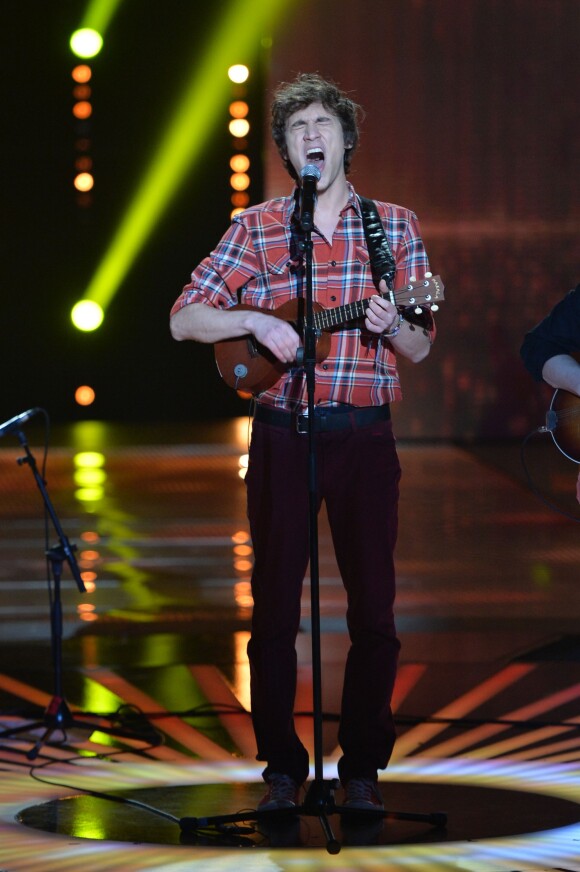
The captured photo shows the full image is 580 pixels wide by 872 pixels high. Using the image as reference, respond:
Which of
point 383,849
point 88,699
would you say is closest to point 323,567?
point 88,699

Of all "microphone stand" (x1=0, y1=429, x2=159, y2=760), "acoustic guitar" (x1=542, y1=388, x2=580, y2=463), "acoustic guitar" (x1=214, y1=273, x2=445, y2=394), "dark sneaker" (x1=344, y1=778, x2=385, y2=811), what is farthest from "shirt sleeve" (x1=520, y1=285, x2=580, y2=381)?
"microphone stand" (x1=0, y1=429, x2=159, y2=760)

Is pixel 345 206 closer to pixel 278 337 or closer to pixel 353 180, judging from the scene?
pixel 278 337

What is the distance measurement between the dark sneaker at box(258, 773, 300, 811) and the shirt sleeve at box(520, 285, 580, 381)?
41.9 inches

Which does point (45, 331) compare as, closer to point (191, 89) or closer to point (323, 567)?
point (191, 89)

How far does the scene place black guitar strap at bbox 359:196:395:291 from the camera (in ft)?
10.2

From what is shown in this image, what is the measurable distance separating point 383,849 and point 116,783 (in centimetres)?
82

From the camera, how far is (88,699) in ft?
14.0

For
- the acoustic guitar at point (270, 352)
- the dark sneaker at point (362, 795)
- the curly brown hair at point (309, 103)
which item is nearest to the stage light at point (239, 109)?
the curly brown hair at point (309, 103)

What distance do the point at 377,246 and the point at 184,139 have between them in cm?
771

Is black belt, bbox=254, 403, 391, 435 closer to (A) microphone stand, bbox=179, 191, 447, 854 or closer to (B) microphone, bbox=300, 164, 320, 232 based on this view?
(A) microphone stand, bbox=179, 191, 447, 854

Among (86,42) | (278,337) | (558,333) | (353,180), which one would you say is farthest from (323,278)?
(86,42)

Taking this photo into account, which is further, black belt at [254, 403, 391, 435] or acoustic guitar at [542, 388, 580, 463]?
black belt at [254, 403, 391, 435]

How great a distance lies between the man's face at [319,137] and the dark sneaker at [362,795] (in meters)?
1.33

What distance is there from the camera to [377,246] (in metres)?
3.17
